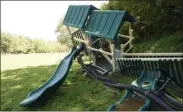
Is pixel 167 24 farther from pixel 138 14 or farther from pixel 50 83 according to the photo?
pixel 50 83

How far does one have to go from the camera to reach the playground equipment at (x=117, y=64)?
5756 millimetres

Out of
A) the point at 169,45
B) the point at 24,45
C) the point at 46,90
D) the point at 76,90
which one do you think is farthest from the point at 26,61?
the point at 169,45

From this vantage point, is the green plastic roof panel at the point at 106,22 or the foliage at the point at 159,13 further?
the foliage at the point at 159,13

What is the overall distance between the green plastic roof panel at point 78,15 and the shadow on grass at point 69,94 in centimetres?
181

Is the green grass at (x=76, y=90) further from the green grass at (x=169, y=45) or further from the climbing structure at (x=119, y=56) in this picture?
the climbing structure at (x=119, y=56)

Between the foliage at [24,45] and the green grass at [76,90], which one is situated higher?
the foliage at [24,45]

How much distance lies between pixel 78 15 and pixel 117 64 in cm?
272

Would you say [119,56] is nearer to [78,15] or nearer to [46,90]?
[46,90]

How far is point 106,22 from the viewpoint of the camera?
827 cm

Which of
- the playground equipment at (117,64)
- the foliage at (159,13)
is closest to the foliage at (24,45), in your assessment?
the playground equipment at (117,64)

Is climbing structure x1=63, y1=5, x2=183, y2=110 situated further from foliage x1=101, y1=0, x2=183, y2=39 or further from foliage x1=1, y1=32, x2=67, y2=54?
foliage x1=1, y1=32, x2=67, y2=54

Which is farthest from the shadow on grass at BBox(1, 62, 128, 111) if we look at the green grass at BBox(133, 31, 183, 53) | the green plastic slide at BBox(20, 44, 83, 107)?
the green grass at BBox(133, 31, 183, 53)

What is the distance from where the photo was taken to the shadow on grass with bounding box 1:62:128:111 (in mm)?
6797

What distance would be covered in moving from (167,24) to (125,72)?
318 centimetres
